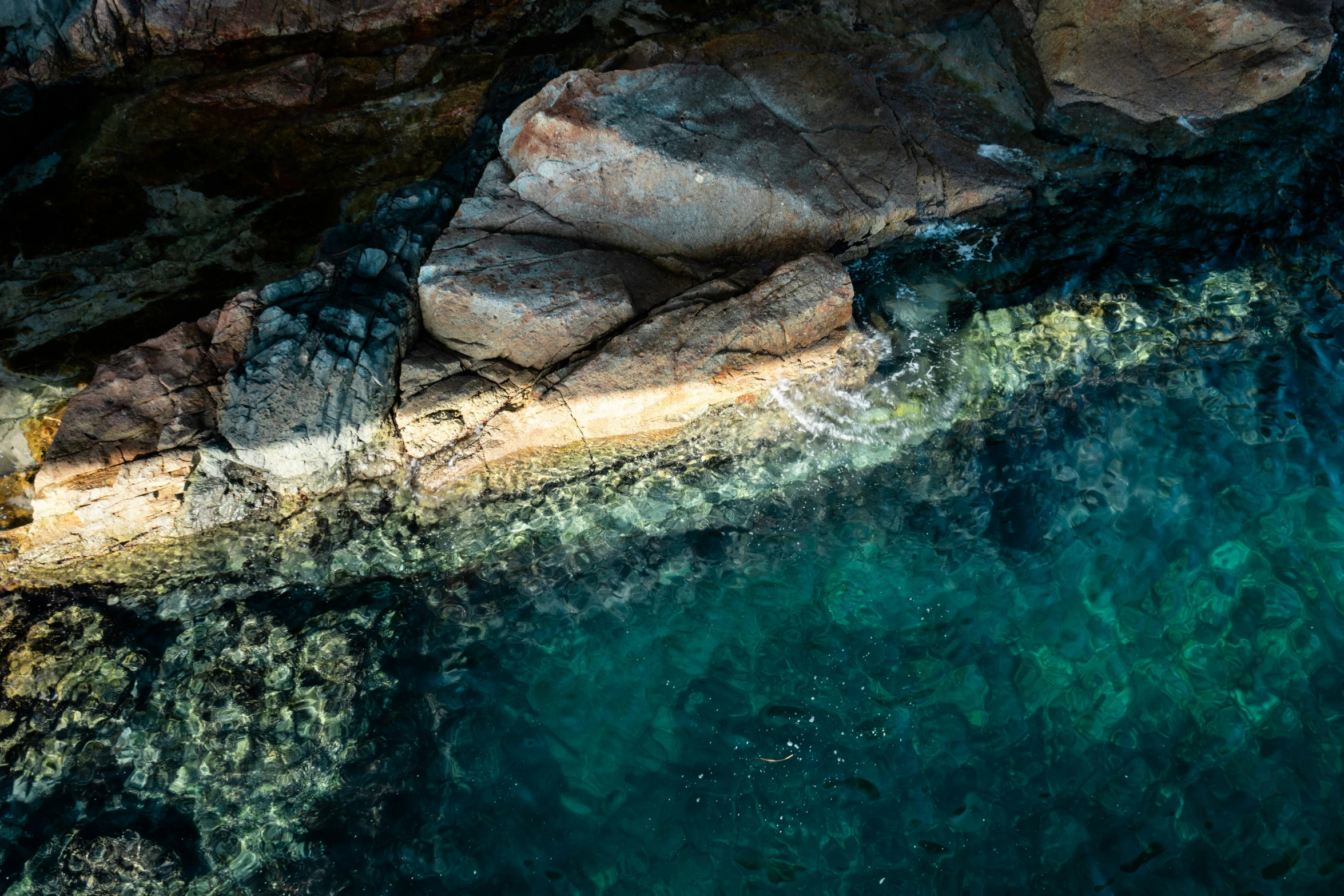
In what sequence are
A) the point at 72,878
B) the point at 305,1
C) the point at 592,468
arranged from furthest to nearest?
the point at 305,1
the point at 592,468
the point at 72,878

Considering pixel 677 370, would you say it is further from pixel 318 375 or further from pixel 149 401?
pixel 149 401

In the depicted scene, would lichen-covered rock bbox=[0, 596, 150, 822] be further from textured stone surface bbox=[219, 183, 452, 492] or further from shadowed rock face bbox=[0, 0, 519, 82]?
shadowed rock face bbox=[0, 0, 519, 82]

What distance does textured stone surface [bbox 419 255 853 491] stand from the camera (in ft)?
19.8

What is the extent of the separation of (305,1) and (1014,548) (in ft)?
28.9

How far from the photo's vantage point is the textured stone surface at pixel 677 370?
6035 mm

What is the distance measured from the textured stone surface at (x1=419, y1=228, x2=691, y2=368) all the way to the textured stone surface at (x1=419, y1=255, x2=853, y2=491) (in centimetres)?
29

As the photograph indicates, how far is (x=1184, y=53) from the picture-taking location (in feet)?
26.5

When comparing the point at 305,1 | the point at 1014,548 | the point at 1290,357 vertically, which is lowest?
the point at 1014,548

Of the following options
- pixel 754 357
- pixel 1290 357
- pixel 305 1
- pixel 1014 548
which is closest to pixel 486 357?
pixel 754 357

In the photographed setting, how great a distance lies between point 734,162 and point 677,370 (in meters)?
2.04

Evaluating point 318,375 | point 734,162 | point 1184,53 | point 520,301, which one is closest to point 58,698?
point 318,375

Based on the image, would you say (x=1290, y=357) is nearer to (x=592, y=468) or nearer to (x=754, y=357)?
(x=754, y=357)

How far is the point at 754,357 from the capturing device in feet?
20.4

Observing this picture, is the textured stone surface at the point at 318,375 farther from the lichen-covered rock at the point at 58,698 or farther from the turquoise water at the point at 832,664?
the lichen-covered rock at the point at 58,698
